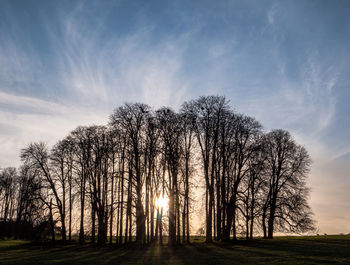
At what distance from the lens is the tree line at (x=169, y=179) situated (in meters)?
35.5

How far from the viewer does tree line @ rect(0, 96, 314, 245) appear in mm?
35500

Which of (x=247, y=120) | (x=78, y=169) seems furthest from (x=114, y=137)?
(x=247, y=120)

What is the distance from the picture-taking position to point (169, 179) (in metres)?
35.8

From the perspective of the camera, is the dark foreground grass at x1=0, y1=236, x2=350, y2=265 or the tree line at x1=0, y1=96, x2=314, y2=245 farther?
the tree line at x1=0, y1=96, x2=314, y2=245

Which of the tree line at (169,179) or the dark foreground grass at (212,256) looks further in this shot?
the tree line at (169,179)

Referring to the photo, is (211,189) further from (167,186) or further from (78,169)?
(78,169)

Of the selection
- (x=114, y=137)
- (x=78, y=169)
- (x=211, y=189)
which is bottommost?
(x=211, y=189)

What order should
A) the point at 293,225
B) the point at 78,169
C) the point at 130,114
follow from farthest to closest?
1. the point at 78,169
2. the point at 293,225
3. the point at 130,114

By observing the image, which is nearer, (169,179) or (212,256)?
(212,256)

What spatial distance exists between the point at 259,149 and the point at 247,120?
144 inches

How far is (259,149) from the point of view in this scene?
36.9m

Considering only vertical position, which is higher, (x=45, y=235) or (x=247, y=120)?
(x=247, y=120)

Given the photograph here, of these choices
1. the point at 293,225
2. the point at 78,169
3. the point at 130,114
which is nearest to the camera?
the point at 130,114

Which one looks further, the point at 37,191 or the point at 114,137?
the point at 37,191
